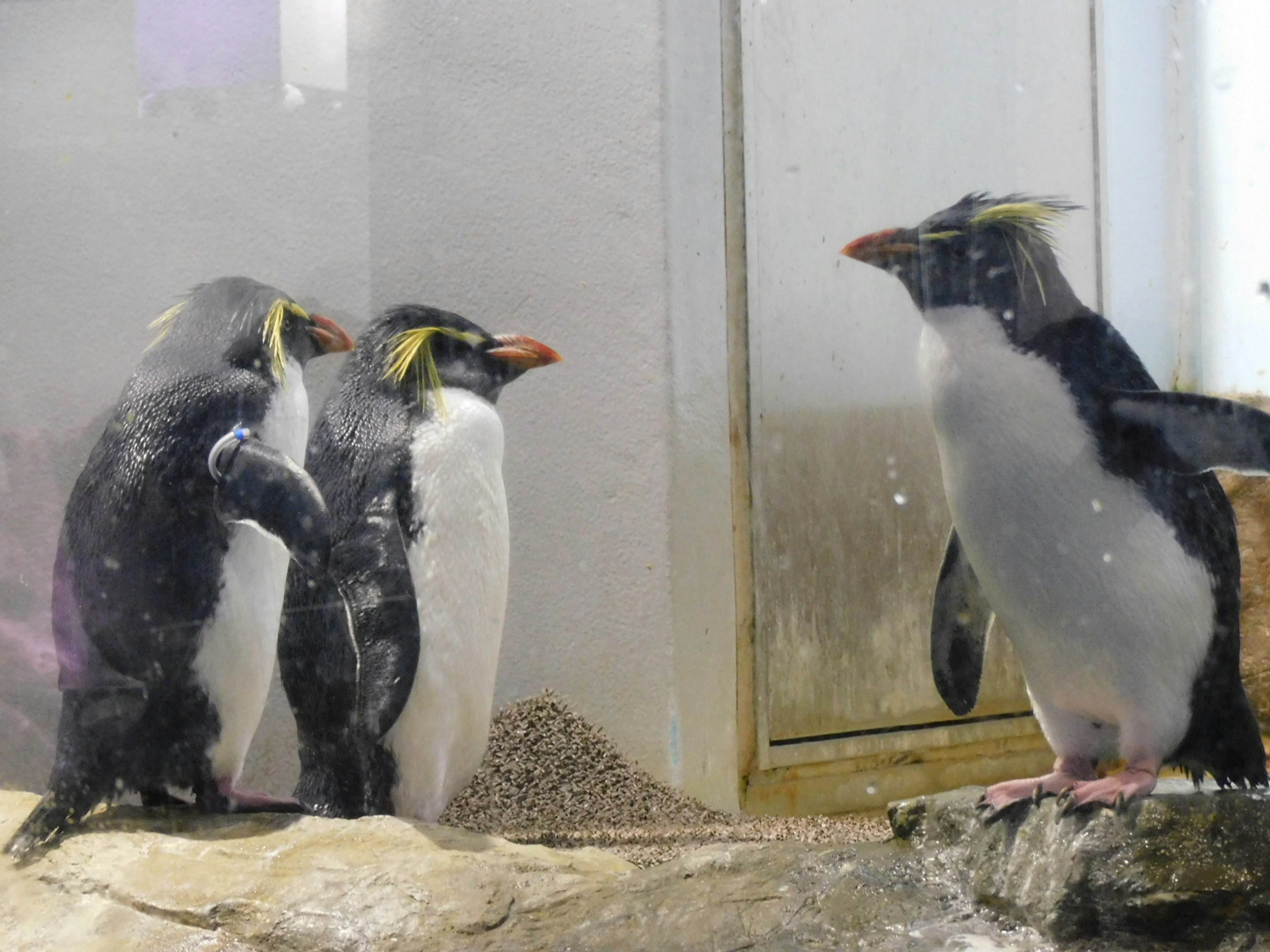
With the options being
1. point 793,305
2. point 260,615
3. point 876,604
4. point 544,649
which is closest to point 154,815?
point 260,615

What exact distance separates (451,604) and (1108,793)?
1030 mm

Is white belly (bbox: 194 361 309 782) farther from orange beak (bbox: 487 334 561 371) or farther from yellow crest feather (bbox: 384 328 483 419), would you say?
orange beak (bbox: 487 334 561 371)

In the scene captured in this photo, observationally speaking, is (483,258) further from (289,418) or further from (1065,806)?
(1065,806)

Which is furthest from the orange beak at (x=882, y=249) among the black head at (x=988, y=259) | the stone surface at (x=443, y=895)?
the stone surface at (x=443, y=895)

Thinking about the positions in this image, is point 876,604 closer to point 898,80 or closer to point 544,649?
point 544,649

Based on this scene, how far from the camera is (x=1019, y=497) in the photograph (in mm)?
1315

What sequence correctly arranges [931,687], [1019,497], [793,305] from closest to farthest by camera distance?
[1019,497]
[931,687]
[793,305]

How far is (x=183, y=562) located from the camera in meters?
1.65

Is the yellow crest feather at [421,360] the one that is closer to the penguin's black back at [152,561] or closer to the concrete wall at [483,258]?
the concrete wall at [483,258]

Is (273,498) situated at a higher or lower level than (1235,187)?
lower

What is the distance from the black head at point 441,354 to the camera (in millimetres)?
1822

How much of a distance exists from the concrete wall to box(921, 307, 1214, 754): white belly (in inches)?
19.2

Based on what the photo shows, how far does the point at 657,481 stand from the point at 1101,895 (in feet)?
3.06

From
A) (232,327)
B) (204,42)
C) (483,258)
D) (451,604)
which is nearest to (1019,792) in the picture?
(451,604)
